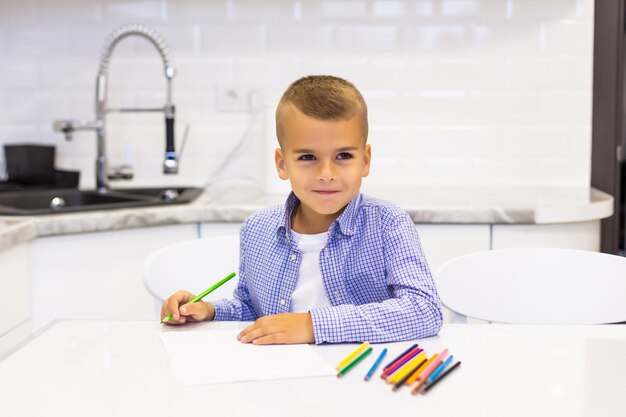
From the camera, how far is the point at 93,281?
2.06 meters

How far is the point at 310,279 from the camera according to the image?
55.4 inches

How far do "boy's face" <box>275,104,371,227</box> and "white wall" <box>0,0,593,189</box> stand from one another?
1.34 meters

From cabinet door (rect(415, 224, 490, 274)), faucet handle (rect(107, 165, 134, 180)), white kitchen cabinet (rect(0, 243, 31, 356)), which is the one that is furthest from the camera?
faucet handle (rect(107, 165, 134, 180))

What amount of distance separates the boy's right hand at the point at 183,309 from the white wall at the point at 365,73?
142 centimetres

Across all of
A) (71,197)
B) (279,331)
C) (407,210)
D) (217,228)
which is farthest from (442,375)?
(71,197)

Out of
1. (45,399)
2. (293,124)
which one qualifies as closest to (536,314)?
(293,124)

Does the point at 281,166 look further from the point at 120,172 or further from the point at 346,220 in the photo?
the point at 120,172

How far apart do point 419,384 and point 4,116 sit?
2.10 metres

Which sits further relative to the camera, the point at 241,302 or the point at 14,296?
the point at 14,296

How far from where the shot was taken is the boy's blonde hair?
1.28 meters

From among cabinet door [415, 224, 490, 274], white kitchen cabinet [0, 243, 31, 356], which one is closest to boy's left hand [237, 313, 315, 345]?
white kitchen cabinet [0, 243, 31, 356]

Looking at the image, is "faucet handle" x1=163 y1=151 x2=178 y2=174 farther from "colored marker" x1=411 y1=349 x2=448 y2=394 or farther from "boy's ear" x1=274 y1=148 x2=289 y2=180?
"colored marker" x1=411 y1=349 x2=448 y2=394

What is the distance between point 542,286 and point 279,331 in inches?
28.1

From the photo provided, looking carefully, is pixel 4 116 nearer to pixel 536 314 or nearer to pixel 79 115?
pixel 79 115
